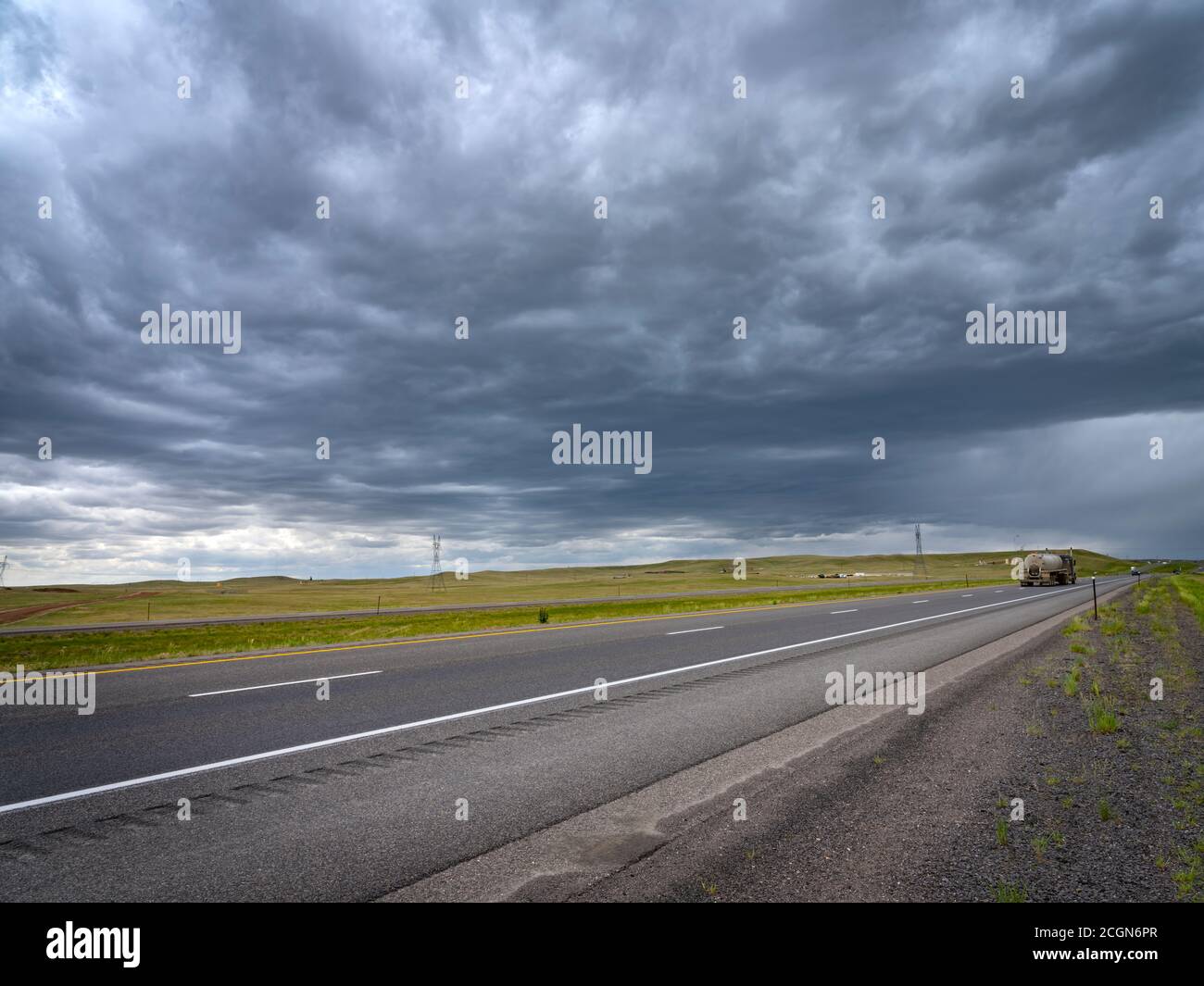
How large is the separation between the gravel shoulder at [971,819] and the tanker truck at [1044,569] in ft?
221

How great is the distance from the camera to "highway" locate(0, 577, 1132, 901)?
4.47 meters

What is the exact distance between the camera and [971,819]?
5199 mm

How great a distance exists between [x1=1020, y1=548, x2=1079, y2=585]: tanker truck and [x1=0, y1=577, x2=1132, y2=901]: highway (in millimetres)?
62518

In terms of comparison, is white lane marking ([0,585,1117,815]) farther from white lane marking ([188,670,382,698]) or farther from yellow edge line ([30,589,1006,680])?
yellow edge line ([30,589,1006,680])

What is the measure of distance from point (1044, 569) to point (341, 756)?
75.8 metres

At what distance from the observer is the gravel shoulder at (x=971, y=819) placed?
4.12 m

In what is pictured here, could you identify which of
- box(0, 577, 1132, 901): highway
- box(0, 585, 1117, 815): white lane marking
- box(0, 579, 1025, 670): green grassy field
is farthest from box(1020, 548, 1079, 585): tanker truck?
box(0, 585, 1117, 815): white lane marking

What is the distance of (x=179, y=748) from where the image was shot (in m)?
7.33

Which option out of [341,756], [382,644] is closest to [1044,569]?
[382,644]

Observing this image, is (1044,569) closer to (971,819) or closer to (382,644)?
(382,644)

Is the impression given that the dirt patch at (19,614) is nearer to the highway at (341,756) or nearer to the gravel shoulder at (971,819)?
the highway at (341,756)
